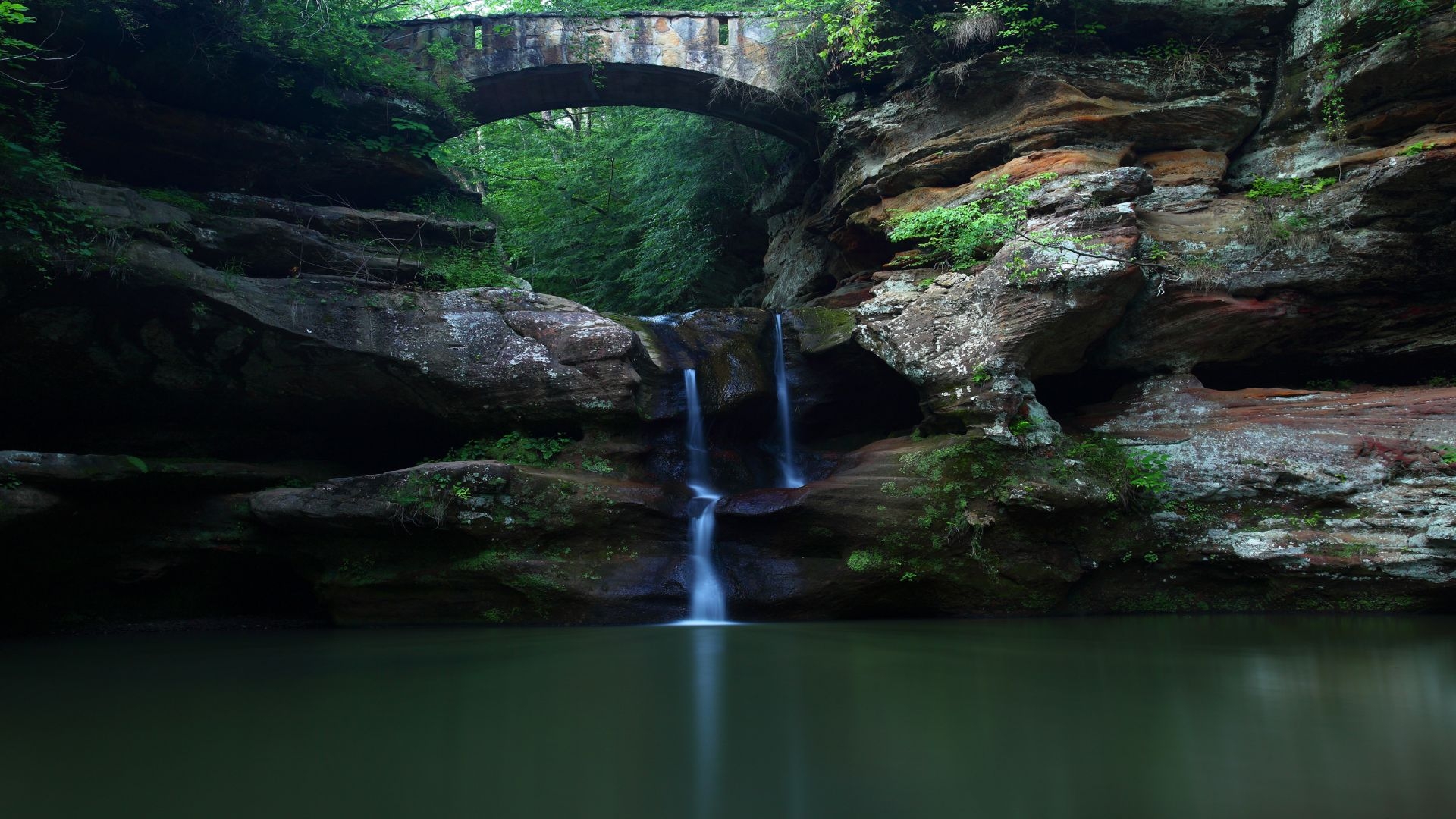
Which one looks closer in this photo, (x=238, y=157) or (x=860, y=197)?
(x=238, y=157)

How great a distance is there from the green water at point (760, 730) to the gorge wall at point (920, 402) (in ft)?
6.07

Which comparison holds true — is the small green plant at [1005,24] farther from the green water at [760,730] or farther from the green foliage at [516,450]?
the green water at [760,730]

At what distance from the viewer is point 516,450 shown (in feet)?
31.2

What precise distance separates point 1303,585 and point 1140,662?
385 cm

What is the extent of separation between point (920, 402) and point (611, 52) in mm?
7932

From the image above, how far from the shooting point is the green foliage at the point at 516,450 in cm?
945

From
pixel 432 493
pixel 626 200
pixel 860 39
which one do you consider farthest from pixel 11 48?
pixel 626 200

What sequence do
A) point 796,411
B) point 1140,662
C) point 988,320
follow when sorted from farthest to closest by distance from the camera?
point 796,411 → point 988,320 → point 1140,662

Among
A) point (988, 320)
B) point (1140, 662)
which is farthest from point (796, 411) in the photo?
point (1140, 662)

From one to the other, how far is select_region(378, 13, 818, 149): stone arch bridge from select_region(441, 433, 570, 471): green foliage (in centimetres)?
659

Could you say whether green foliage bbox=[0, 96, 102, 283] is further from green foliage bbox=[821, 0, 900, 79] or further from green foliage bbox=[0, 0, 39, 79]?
green foliage bbox=[821, 0, 900, 79]

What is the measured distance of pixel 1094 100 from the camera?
36.1ft

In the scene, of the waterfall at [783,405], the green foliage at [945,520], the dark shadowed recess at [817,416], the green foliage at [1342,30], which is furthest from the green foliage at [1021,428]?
the green foliage at [1342,30]

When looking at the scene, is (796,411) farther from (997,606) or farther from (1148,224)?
(1148,224)
